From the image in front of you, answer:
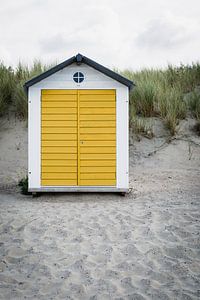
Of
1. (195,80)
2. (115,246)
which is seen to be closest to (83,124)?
(115,246)

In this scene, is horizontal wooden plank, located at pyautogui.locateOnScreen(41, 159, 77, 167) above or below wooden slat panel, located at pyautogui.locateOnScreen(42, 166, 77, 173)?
above

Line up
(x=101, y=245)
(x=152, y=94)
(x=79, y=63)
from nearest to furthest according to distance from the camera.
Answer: (x=101, y=245)
(x=79, y=63)
(x=152, y=94)

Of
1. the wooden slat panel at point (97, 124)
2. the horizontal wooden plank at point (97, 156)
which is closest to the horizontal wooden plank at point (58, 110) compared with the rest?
the wooden slat panel at point (97, 124)

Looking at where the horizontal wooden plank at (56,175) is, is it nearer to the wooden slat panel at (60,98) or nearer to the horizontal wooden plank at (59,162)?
the horizontal wooden plank at (59,162)

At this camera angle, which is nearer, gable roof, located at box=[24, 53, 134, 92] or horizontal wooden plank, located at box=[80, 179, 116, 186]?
gable roof, located at box=[24, 53, 134, 92]

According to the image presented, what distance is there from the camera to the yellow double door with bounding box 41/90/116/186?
27.5 ft

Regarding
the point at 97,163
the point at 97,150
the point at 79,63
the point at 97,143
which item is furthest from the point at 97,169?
the point at 79,63

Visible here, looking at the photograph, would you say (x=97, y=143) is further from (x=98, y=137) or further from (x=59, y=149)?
(x=59, y=149)

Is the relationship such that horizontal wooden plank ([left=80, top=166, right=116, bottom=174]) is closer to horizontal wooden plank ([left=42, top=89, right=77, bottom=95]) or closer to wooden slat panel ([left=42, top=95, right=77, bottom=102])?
wooden slat panel ([left=42, top=95, right=77, bottom=102])

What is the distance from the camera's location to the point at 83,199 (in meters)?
8.33

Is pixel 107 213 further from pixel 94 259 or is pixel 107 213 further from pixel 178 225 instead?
pixel 94 259

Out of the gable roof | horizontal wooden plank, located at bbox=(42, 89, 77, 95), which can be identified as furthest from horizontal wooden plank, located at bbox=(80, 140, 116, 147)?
the gable roof

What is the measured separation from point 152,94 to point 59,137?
237 inches

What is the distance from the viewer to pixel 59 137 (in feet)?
27.6
